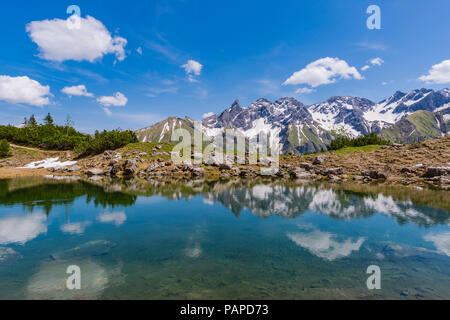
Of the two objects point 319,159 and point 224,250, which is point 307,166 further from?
point 224,250

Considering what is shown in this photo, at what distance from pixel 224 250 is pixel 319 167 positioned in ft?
235

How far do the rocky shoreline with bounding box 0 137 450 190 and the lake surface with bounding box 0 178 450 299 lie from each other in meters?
29.9

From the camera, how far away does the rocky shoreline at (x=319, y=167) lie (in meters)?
59.3

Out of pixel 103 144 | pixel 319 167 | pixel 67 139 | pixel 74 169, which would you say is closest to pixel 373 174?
pixel 319 167

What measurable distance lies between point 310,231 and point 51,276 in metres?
21.3

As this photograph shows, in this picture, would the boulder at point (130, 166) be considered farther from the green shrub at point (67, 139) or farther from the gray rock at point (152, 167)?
the green shrub at point (67, 139)

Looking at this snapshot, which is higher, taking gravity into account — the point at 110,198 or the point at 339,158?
the point at 339,158

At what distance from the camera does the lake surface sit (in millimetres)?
12359

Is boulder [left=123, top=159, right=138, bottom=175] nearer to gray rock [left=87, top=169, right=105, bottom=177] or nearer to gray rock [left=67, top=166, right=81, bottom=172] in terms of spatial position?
gray rock [left=87, top=169, right=105, bottom=177]

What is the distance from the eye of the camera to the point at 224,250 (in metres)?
17.6

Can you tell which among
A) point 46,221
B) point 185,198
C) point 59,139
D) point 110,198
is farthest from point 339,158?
point 59,139

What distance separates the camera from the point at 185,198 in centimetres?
4006

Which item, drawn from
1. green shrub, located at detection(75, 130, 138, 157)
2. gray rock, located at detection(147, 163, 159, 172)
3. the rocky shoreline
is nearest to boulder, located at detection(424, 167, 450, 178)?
the rocky shoreline
